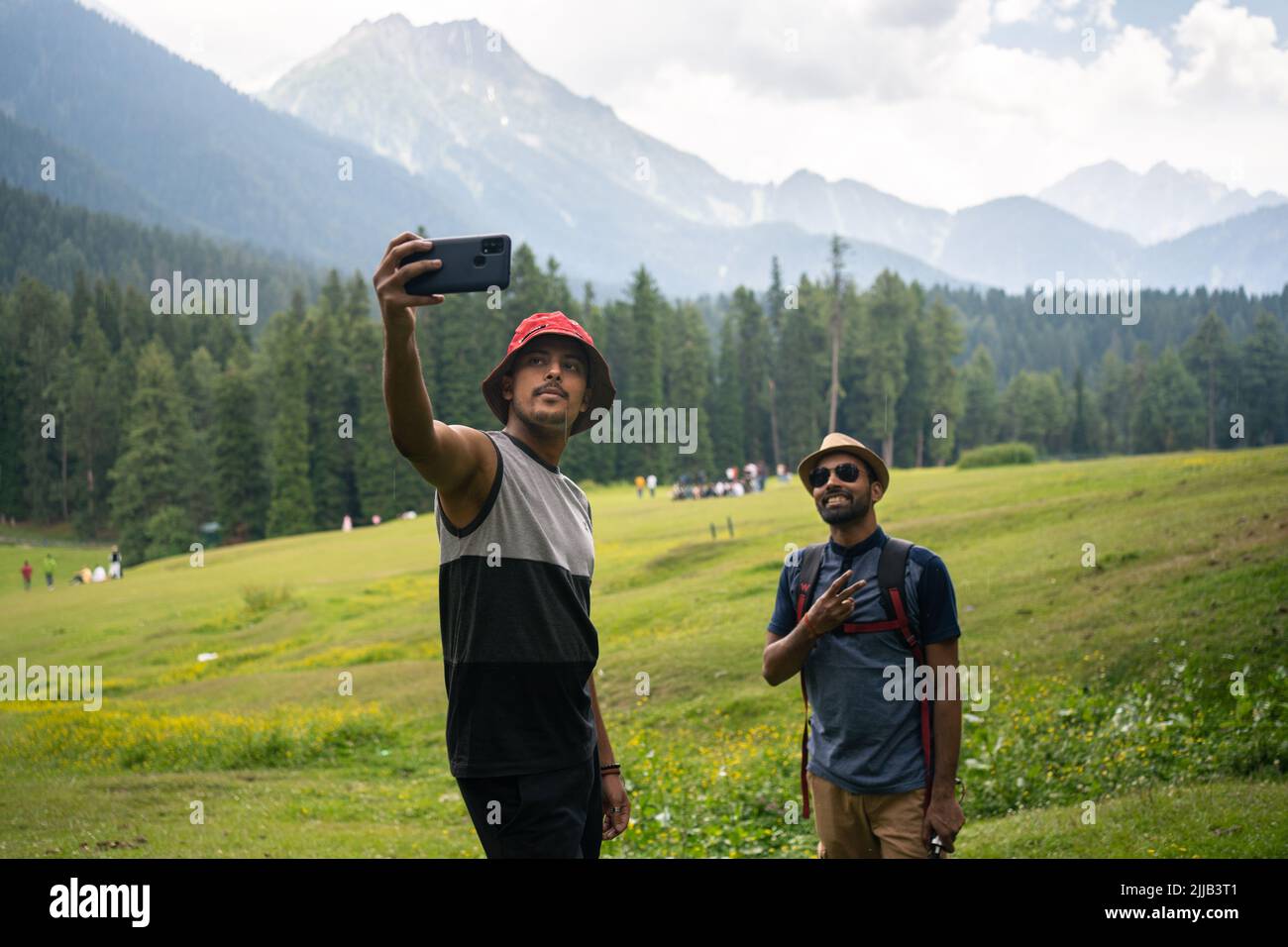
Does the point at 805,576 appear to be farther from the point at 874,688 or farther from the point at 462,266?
the point at 462,266

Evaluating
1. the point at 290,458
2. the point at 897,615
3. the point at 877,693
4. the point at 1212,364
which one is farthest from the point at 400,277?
the point at 1212,364

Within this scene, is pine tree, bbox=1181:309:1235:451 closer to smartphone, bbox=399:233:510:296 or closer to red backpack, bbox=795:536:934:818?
red backpack, bbox=795:536:934:818

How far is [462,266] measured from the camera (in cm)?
339

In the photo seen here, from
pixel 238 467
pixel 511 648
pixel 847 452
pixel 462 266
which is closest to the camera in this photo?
pixel 462 266

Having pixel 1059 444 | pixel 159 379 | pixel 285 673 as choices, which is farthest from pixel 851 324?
pixel 285 673

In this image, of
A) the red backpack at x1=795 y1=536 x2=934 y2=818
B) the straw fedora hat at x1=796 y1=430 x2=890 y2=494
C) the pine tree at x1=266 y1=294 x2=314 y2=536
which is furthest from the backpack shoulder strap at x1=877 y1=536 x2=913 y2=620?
the pine tree at x1=266 y1=294 x2=314 y2=536

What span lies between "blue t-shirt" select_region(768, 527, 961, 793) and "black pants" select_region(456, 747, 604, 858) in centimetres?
181

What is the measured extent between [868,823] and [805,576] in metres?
1.29

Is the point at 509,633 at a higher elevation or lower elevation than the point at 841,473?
lower

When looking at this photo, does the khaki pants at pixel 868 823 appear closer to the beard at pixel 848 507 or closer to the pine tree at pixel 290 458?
the beard at pixel 848 507

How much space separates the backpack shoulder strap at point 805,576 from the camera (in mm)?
5410

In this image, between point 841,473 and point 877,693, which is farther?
point 841,473

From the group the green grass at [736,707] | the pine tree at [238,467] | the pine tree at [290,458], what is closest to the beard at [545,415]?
the green grass at [736,707]

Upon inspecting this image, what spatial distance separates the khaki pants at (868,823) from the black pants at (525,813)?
1.85 metres
